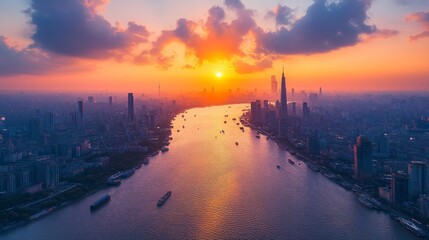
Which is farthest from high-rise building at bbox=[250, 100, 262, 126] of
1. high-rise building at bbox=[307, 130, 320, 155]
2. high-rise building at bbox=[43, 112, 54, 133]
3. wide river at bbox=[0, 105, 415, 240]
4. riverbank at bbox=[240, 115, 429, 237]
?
high-rise building at bbox=[43, 112, 54, 133]

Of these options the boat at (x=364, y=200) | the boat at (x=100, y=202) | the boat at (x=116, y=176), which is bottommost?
the boat at (x=364, y=200)

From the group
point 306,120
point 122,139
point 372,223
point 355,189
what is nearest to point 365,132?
point 306,120

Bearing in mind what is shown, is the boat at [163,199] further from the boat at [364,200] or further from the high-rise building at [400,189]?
the high-rise building at [400,189]

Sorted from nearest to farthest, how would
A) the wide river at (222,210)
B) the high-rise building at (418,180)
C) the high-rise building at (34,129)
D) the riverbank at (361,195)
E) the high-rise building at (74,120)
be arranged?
the wide river at (222,210) → the riverbank at (361,195) → the high-rise building at (418,180) → the high-rise building at (34,129) → the high-rise building at (74,120)

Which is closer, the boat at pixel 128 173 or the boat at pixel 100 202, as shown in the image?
the boat at pixel 100 202

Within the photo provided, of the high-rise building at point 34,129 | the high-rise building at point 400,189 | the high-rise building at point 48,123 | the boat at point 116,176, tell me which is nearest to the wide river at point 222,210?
the boat at point 116,176

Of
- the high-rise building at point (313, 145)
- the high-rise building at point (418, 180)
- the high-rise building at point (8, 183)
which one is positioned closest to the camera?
the high-rise building at point (418, 180)

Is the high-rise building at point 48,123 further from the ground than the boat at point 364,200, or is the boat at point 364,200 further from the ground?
the high-rise building at point 48,123

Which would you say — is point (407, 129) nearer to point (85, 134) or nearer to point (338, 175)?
point (338, 175)
